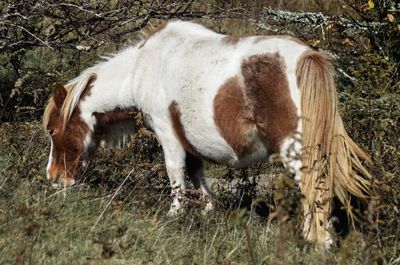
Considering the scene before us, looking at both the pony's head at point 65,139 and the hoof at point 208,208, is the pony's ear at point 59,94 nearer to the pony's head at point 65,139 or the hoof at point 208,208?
the pony's head at point 65,139

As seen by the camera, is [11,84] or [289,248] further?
[11,84]

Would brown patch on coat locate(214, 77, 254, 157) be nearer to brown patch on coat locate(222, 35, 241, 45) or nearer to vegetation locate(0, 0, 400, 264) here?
brown patch on coat locate(222, 35, 241, 45)

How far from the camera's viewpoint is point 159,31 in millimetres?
6121

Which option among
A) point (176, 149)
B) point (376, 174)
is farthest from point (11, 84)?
point (376, 174)

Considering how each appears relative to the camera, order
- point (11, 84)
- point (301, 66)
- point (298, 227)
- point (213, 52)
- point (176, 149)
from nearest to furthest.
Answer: point (298, 227), point (301, 66), point (213, 52), point (176, 149), point (11, 84)

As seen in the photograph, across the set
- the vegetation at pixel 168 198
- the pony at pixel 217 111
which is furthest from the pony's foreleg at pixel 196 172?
the vegetation at pixel 168 198

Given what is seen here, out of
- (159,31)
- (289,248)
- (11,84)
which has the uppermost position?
(159,31)

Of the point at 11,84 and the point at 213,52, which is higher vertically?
the point at 213,52

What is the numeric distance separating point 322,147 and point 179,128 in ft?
3.83

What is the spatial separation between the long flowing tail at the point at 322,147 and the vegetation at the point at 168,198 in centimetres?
13

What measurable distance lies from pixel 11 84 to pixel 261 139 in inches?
185

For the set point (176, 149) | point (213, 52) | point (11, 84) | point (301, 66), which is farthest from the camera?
point (11, 84)

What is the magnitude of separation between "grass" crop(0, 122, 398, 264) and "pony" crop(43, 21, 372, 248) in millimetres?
209

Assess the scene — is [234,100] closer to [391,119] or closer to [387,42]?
[391,119]
